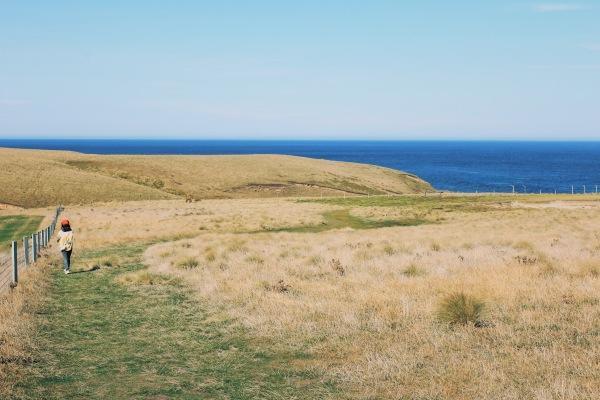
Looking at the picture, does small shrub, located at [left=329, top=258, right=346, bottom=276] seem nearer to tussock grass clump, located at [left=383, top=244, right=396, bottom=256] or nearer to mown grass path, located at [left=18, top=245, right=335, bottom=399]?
tussock grass clump, located at [left=383, top=244, right=396, bottom=256]

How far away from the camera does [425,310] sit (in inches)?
503

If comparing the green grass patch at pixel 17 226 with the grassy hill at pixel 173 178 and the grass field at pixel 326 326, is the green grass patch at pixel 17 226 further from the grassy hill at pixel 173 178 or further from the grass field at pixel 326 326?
the grassy hill at pixel 173 178

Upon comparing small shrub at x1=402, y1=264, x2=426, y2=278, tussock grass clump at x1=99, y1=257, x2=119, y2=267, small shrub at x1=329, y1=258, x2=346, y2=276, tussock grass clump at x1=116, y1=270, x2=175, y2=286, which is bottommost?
tussock grass clump at x1=99, y1=257, x2=119, y2=267

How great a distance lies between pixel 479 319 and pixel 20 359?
8.77 metres

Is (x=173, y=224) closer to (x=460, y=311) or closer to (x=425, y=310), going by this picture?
(x=425, y=310)

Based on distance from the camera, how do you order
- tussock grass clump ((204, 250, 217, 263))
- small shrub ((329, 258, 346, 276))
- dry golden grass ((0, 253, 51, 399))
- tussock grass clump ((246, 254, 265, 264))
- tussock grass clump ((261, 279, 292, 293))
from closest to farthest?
1. dry golden grass ((0, 253, 51, 399))
2. tussock grass clump ((261, 279, 292, 293))
3. small shrub ((329, 258, 346, 276))
4. tussock grass clump ((246, 254, 265, 264))
5. tussock grass clump ((204, 250, 217, 263))

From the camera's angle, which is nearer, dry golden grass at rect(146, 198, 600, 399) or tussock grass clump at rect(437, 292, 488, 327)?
dry golden grass at rect(146, 198, 600, 399)

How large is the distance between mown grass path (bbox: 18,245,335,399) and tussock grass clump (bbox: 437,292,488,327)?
3.31m

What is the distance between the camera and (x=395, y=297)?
1421 cm

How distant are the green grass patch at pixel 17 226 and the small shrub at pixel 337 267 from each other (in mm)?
22805

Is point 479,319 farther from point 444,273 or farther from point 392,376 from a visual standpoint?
point 444,273

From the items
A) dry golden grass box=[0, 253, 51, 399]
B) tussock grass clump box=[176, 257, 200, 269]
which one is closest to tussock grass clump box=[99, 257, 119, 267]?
tussock grass clump box=[176, 257, 200, 269]

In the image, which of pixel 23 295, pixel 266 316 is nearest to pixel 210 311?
pixel 266 316

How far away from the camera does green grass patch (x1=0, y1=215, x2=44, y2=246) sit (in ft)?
128
